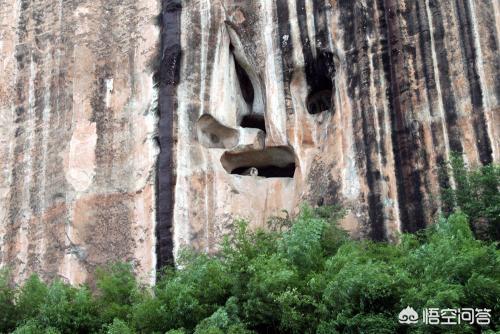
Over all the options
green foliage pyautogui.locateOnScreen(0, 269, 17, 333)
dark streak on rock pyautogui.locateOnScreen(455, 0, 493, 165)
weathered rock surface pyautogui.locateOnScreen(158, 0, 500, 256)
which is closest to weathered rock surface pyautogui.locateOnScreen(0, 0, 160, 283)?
weathered rock surface pyautogui.locateOnScreen(158, 0, 500, 256)

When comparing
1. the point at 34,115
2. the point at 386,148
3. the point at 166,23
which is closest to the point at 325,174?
the point at 386,148

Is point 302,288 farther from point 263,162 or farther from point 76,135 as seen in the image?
point 76,135

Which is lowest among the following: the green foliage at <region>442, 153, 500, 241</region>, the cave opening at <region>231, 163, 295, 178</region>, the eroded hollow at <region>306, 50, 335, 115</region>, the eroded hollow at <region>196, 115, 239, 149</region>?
the green foliage at <region>442, 153, 500, 241</region>

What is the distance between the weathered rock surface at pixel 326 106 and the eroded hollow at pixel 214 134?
0.02 m

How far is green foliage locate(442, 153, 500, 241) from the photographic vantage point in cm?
1303

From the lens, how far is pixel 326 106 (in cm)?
1603

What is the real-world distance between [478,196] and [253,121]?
13.9 ft

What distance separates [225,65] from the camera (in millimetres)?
16062

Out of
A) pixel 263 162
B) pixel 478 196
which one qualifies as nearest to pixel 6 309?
pixel 263 162

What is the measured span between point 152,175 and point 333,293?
4863 mm

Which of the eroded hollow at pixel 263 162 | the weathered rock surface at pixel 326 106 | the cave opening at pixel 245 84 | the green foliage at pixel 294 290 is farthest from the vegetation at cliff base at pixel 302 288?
the cave opening at pixel 245 84

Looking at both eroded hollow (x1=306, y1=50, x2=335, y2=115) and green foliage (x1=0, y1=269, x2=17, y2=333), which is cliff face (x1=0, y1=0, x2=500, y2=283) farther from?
green foliage (x1=0, y1=269, x2=17, y2=333)

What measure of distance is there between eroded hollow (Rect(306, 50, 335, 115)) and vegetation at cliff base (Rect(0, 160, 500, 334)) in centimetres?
244

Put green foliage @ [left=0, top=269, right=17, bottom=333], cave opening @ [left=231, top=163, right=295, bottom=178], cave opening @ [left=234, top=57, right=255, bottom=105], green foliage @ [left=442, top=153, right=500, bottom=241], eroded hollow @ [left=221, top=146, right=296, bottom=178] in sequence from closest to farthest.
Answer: green foliage @ [left=0, top=269, right=17, bottom=333], green foliage @ [left=442, top=153, right=500, bottom=241], eroded hollow @ [left=221, top=146, right=296, bottom=178], cave opening @ [left=231, top=163, right=295, bottom=178], cave opening @ [left=234, top=57, right=255, bottom=105]
